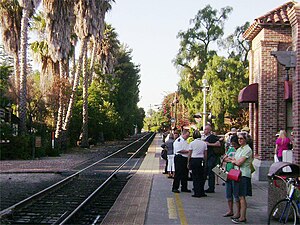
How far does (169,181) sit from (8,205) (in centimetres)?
660

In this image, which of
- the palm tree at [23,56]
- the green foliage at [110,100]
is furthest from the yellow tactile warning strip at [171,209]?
the green foliage at [110,100]

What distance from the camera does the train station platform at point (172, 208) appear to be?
10.1 metres

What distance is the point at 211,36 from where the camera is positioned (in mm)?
55812

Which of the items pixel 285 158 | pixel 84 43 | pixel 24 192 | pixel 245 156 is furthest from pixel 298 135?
pixel 84 43

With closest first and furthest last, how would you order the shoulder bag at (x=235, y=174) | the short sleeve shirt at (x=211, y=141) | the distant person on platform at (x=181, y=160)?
the shoulder bag at (x=235, y=174)
the distant person on platform at (x=181, y=160)
the short sleeve shirt at (x=211, y=141)

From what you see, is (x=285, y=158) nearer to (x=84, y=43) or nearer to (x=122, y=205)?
(x=122, y=205)

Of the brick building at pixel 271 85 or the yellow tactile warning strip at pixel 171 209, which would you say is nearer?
the yellow tactile warning strip at pixel 171 209

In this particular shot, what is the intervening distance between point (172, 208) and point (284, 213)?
338cm

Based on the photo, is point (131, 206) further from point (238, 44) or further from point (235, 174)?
point (238, 44)

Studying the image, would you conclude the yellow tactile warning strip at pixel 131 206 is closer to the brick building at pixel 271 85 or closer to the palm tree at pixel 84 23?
the brick building at pixel 271 85

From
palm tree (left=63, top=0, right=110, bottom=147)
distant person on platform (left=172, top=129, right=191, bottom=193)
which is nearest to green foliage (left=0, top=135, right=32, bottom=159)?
palm tree (left=63, top=0, right=110, bottom=147)

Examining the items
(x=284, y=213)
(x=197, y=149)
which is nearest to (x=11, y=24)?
(x=197, y=149)

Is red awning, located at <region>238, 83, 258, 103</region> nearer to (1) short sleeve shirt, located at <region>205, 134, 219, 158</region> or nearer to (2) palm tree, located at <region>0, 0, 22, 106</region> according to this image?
(1) short sleeve shirt, located at <region>205, 134, 219, 158</region>

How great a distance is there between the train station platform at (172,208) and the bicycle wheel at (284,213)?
3.34 feet
